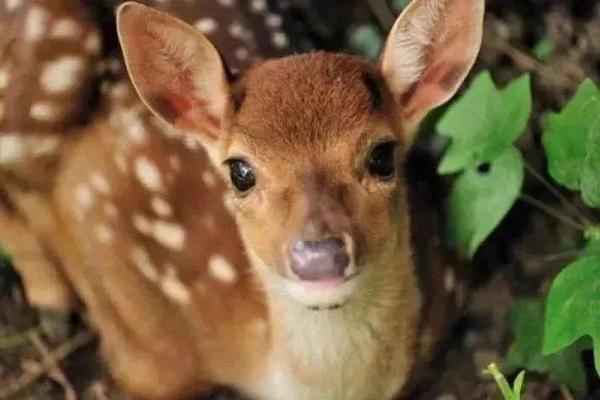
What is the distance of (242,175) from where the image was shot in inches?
59.9

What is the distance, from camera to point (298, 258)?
141 centimetres

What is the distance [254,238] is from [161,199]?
0.37 m

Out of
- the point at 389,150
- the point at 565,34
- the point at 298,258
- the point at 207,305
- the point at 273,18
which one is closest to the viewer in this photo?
the point at 298,258

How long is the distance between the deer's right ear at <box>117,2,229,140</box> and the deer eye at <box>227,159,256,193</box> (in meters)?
0.08

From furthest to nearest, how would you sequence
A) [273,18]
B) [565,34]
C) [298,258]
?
1. [565,34]
2. [273,18]
3. [298,258]

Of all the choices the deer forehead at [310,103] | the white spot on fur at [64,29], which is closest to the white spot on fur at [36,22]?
the white spot on fur at [64,29]

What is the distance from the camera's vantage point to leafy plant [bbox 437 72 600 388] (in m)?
1.61

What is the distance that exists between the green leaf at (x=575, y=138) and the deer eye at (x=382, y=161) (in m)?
0.26

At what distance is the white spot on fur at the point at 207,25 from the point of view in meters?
1.93

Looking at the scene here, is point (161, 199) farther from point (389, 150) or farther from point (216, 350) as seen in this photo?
point (389, 150)

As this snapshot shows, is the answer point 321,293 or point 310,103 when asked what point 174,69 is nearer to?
point 310,103

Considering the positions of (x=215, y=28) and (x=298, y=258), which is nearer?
(x=298, y=258)

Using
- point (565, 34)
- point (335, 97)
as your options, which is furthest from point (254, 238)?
point (565, 34)

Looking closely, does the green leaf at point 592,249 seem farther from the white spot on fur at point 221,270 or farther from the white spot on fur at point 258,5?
the white spot on fur at point 258,5
